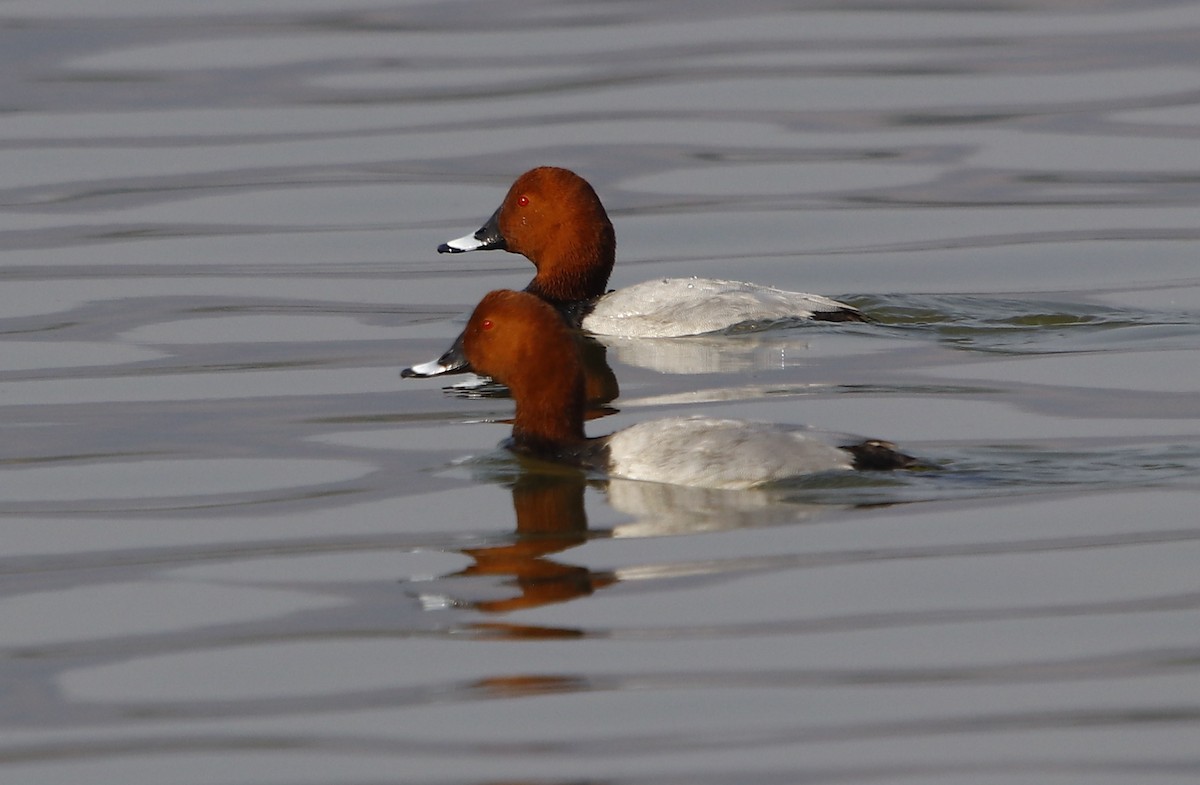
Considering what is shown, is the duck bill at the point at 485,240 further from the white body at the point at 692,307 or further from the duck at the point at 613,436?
the duck at the point at 613,436

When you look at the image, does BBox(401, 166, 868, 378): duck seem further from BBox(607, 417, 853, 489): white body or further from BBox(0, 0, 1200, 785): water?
BBox(607, 417, 853, 489): white body

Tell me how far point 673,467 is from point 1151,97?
36.3ft

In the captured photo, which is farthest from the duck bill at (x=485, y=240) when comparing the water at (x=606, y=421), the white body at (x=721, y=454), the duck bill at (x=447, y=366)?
the white body at (x=721, y=454)

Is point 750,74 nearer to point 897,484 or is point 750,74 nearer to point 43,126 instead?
point 43,126

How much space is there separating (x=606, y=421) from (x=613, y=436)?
3.77ft

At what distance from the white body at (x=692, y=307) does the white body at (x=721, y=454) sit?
3.20 m

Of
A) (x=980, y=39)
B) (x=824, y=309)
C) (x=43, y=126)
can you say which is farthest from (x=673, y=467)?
(x=980, y=39)

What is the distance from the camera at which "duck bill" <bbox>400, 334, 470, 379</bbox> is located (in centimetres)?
882

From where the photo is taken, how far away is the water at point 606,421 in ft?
18.4

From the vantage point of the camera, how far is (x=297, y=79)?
19500 mm

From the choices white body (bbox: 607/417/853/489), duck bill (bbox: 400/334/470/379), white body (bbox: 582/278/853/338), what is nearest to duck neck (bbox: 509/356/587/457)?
white body (bbox: 607/417/853/489)

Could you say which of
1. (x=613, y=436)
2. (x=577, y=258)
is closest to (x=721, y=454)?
(x=613, y=436)

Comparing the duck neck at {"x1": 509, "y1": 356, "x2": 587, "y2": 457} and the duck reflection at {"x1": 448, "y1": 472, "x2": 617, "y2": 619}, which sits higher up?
the duck neck at {"x1": 509, "y1": 356, "x2": 587, "y2": 457}

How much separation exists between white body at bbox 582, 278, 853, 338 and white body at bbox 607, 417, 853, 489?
3.20 m
